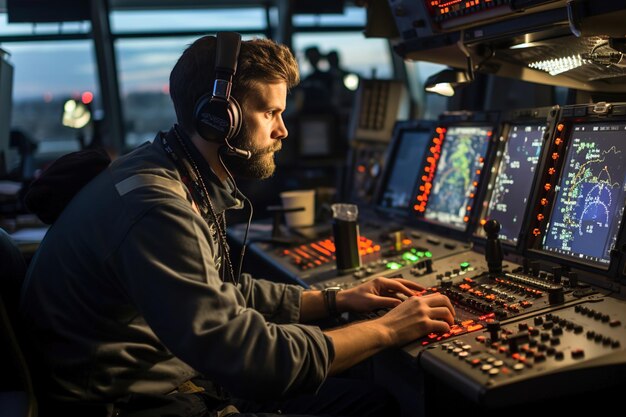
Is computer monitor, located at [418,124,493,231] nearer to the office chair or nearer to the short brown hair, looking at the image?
the short brown hair

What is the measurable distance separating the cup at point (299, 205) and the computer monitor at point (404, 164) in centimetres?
31

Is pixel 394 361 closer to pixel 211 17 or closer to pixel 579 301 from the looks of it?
pixel 579 301

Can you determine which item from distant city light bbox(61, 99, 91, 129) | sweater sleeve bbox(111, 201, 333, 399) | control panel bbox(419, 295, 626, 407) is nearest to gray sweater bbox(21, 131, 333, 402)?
sweater sleeve bbox(111, 201, 333, 399)

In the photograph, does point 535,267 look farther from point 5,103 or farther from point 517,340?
point 5,103

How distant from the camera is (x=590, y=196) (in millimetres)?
1652

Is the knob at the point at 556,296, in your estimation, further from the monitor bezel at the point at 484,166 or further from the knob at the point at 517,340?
the monitor bezel at the point at 484,166

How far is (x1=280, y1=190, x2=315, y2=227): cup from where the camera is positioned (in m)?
2.71

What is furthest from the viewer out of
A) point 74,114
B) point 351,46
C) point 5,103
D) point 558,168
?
point 351,46

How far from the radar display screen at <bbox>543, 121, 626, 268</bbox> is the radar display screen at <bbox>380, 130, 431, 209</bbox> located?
77 centimetres

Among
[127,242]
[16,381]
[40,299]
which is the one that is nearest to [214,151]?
[127,242]

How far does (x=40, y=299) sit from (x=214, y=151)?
493 millimetres

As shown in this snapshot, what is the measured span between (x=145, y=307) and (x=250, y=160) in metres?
0.48

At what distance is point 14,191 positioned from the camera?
3.17 m

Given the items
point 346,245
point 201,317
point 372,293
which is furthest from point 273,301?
point 201,317
